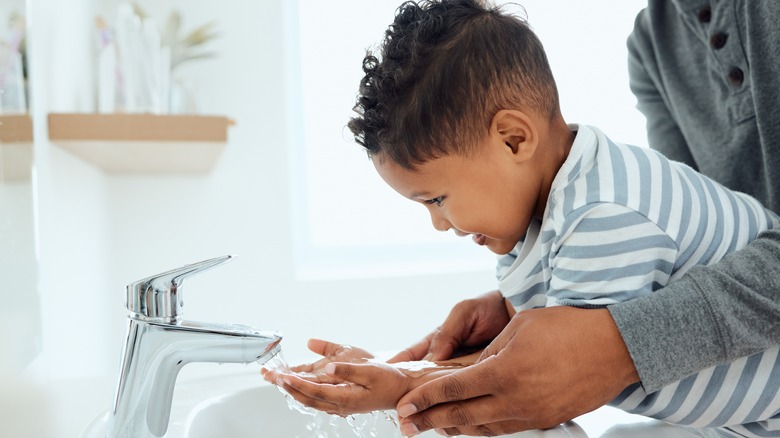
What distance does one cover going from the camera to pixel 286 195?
7.54 ft

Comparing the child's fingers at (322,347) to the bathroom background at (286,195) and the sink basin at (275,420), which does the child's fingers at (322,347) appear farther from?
the bathroom background at (286,195)

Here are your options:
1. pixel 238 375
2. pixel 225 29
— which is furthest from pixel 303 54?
pixel 238 375

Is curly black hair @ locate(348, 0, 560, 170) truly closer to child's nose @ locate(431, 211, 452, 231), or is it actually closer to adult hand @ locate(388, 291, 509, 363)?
child's nose @ locate(431, 211, 452, 231)

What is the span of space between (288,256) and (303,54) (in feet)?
2.37

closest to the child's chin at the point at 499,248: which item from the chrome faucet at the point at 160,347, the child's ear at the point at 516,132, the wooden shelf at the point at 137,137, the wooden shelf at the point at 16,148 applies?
the child's ear at the point at 516,132

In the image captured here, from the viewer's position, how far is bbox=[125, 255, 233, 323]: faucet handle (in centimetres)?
57

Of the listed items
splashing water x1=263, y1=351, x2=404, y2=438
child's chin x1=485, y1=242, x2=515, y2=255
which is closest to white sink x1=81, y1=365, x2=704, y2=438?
splashing water x1=263, y1=351, x2=404, y2=438

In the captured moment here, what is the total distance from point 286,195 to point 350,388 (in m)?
1.66

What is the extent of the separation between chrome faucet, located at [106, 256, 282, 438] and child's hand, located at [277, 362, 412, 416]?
0.23ft

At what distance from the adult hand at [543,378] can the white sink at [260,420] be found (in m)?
0.05

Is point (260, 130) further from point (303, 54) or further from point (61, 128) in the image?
point (61, 128)

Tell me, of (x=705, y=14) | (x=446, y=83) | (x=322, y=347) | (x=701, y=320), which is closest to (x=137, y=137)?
(x=322, y=347)

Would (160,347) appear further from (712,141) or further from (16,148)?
(712,141)

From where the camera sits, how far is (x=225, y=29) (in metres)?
2.24
